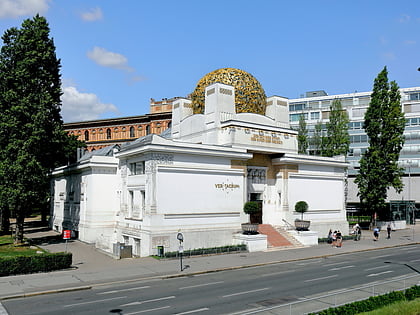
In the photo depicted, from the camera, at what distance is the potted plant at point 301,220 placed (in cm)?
3800

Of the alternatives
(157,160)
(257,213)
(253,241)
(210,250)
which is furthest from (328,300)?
(257,213)

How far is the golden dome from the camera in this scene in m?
40.6

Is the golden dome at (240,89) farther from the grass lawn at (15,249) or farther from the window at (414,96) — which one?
the window at (414,96)

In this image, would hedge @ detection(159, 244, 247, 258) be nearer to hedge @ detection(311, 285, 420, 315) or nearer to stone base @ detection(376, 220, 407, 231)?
hedge @ detection(311, 285, 420, 315)

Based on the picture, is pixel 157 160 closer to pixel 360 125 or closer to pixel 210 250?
pixel 210 250

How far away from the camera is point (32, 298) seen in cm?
1912

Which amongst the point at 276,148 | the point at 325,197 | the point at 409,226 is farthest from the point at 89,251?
the point at 409,226

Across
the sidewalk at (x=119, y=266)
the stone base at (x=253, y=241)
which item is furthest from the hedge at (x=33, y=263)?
the stone base at (x=253, y=241)

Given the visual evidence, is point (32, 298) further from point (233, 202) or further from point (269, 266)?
point (233, 202)

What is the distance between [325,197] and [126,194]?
2167 centimetres

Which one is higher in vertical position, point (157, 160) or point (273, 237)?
point (157, 160)

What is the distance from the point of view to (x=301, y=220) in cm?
3934

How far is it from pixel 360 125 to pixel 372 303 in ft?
240

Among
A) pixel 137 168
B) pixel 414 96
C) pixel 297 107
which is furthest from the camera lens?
pixel 297 107
